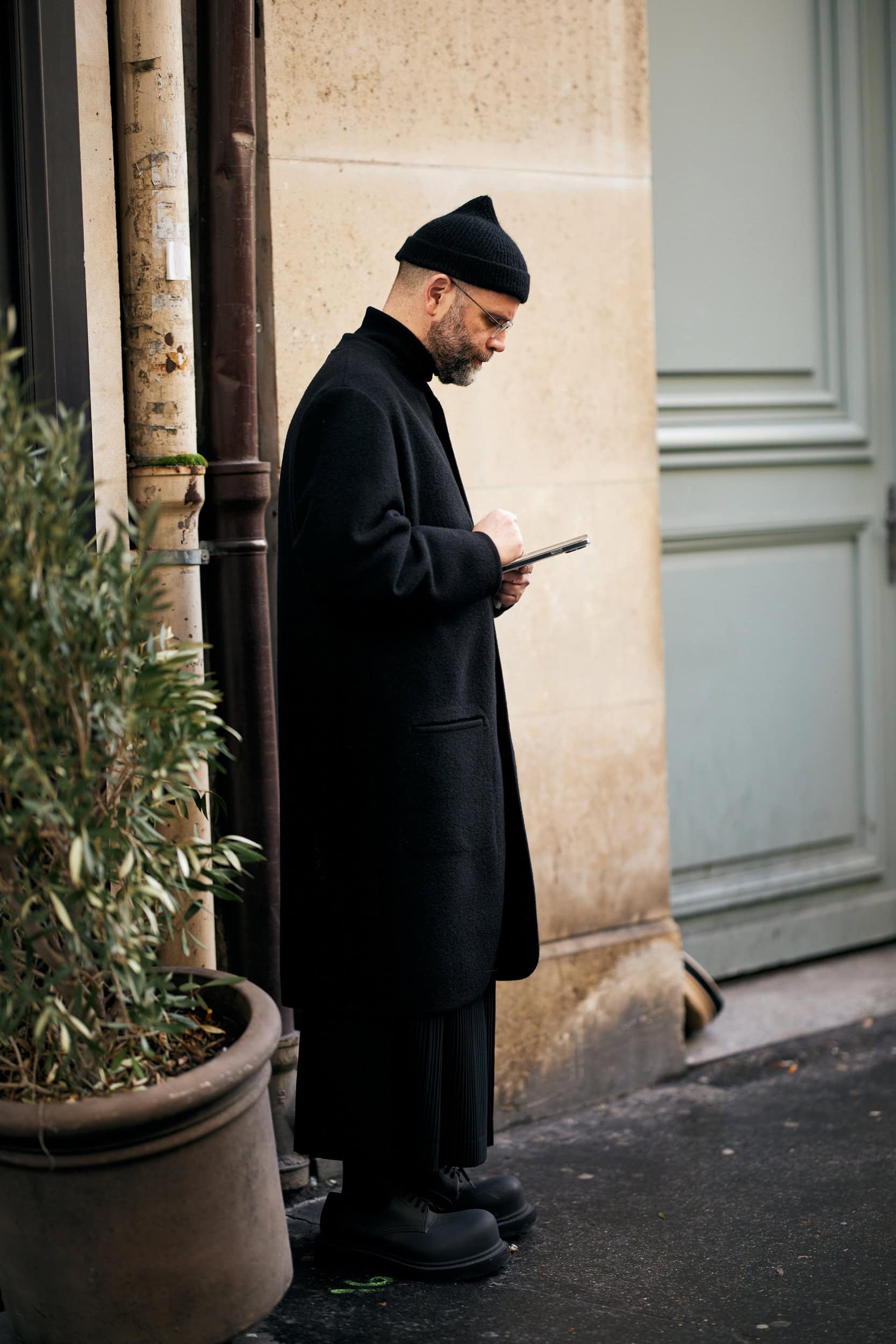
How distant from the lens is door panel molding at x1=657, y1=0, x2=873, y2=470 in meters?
4.64

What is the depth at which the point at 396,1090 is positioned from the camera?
299 centimetres

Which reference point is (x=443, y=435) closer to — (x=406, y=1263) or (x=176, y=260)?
(x=176, y=260)


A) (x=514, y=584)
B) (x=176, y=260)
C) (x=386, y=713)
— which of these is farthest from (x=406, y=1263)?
(x=176, y=260)

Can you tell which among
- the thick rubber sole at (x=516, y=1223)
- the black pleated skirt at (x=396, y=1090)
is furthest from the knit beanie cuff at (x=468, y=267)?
the thick rubber sole at (x=516, y=1223)

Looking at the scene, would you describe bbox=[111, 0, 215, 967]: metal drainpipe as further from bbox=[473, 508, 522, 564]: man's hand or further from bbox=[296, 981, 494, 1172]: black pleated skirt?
bbox=[473, 508, 522, 564]: man's hand

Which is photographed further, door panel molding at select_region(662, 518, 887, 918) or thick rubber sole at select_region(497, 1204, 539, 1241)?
door panel molding at select_region(662, 518, 887, 918)

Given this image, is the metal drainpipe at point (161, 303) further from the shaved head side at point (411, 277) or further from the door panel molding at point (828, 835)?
the door panel molding at point (828, 835)

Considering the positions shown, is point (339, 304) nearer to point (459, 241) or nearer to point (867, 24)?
point (459, 241)

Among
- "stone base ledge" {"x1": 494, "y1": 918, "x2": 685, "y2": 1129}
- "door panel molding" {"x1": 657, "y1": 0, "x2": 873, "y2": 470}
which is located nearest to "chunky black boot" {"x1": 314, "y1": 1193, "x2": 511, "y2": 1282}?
"stone base ledge" {"x1": 494, "y1": 918, "x2": 685, "y2": 1129}

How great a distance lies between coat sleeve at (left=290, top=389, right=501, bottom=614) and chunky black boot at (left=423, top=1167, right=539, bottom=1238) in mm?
1178

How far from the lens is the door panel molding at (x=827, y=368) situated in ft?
15.2

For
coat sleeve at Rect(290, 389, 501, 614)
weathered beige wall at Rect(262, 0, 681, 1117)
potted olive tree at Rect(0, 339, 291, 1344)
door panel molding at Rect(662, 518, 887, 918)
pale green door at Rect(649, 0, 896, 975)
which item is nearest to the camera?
potted olive tree at Rect(0, 339, 291, 1344)

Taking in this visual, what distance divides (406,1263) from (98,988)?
0.98 metres

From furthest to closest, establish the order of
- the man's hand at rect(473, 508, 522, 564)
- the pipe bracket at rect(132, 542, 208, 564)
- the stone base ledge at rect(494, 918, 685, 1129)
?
the stone base ledge at rect(494, 918, 685, 1129)
the pipe bracket at rect(132, 542, 208, 564)
the man's hand at rect(473, 508, 522, 564)
